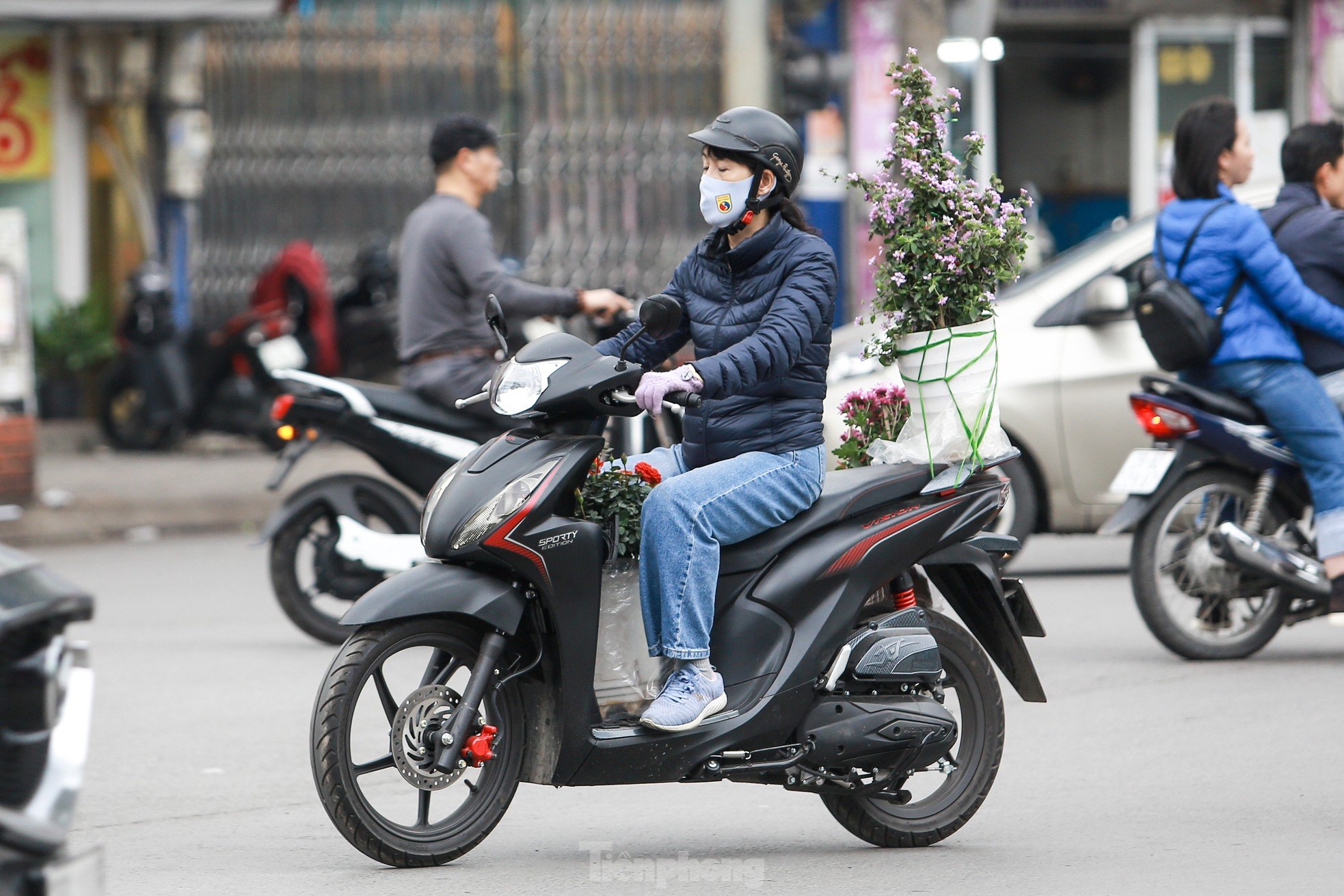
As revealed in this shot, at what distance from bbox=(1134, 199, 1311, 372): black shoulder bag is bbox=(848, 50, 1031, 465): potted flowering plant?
233cm

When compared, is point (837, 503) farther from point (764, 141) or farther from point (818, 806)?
point (818, 806)

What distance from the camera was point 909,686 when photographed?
4996 mm

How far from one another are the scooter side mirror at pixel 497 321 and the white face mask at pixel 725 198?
552 millimetres

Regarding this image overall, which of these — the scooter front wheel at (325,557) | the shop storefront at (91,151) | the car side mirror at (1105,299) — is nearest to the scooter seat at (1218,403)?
the car side mirror at (1105,299)

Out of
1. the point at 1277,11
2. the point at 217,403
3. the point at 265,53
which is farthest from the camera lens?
the point at 1277,11

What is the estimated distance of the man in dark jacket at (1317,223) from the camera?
24.1ft

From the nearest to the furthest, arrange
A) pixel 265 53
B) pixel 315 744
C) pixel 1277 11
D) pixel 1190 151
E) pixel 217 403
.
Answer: pixel 315 744, pixel 1190 151, pixel 217 403, pixel 265 53, pixel 1277 11

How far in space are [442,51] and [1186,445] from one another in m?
10.5

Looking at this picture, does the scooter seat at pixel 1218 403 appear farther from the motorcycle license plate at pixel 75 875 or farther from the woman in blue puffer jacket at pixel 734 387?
the motorcycle license plate at pixel 75 875

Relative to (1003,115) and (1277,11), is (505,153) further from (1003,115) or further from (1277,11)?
(1277,11)

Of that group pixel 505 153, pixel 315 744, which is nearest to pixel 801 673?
pixel 315 744

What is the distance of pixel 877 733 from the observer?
4848 millimetres

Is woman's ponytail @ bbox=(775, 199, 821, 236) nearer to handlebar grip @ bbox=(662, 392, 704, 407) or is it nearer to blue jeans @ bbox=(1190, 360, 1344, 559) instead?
handlebar grip @ bbox=(662, 392, 704, 407)

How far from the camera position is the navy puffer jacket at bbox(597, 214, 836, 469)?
4816 millimetres
